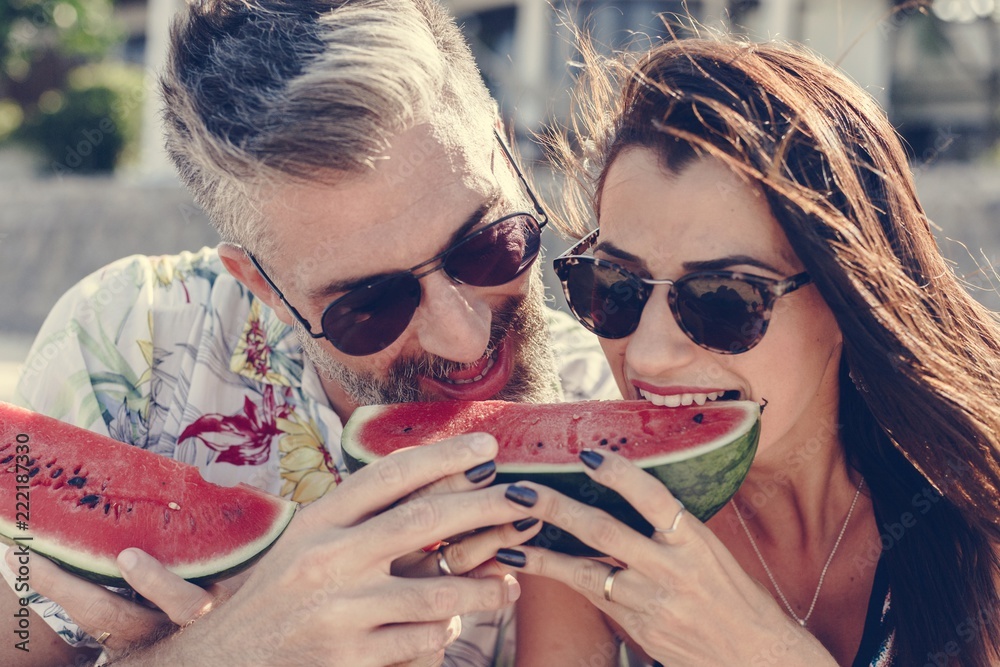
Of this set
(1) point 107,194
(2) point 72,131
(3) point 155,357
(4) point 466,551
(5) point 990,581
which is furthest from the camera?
(2) point 72,131

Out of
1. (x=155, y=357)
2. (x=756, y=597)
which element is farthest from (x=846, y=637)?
(x=155, y=357)

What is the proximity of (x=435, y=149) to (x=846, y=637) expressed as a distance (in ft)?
7.15

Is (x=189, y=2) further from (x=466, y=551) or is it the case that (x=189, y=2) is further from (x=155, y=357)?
(x=466, y=551)

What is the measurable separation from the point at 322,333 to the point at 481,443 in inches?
46.1

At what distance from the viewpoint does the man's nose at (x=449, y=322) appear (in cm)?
316

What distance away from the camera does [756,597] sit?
2586mm

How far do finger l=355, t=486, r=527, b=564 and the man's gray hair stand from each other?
1.28m

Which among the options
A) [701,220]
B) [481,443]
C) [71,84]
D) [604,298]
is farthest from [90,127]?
[481,443]

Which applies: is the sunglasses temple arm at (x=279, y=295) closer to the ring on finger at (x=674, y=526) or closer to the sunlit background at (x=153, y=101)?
the ring on finger at (x=674, y=526)

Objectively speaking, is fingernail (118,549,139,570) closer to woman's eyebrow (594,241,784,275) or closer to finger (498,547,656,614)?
finger (498,547,656,614)

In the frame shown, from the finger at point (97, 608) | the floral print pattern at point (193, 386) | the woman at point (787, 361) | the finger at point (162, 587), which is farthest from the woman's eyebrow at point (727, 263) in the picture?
the finger at point (97, 608)

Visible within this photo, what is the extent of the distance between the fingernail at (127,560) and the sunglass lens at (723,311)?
173 cm

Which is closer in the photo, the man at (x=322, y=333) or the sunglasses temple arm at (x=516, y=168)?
the man at (x=322, y=333)

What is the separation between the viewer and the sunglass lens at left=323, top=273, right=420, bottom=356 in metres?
3.12
